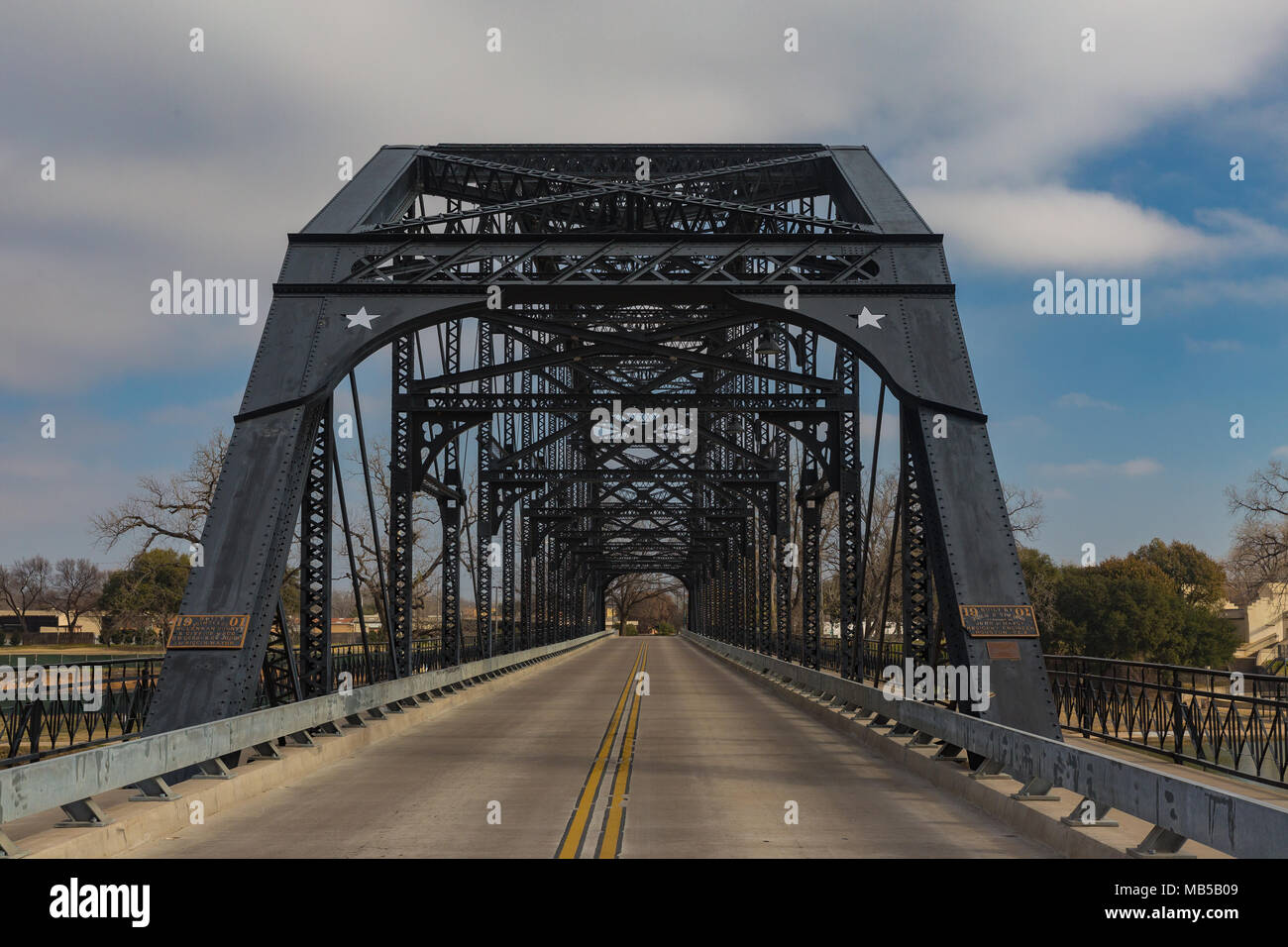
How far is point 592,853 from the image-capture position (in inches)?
363

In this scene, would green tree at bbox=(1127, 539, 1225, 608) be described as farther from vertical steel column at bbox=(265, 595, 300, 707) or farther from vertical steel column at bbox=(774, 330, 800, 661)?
vertical steel column at bbox=(265, 595, 300, 707)

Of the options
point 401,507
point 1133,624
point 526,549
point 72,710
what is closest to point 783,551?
point 526,549

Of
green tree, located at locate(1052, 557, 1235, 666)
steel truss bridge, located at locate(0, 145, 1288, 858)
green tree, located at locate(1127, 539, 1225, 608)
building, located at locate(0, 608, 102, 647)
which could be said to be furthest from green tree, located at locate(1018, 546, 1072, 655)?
building, located at locate(0, 608, 102, 647)

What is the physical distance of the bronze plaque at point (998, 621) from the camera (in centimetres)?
1401

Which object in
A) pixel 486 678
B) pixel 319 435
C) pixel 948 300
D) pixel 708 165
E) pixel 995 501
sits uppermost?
pixel 708 165

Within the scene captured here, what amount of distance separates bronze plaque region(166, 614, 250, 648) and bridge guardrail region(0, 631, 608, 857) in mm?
982

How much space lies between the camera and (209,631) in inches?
557

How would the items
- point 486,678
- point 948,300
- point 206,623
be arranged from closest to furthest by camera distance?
point 206,623 → point 948,300 → point 486,678

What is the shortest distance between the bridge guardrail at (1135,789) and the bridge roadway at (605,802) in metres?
0.61

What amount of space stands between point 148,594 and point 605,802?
54532mm

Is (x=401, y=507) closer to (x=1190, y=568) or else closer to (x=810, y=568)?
(x=810, y=568)
